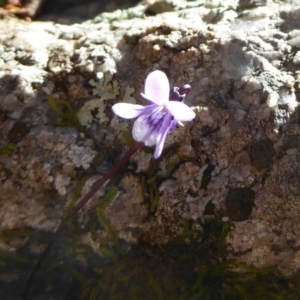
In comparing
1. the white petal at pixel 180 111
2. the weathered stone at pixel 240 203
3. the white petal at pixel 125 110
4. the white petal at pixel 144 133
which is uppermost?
the white petal at pixel 180 111

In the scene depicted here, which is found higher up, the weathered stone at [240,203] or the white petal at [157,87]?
the white petal at [157,87]

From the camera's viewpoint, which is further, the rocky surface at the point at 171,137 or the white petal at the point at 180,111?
the rocky surface at the point at 171,137

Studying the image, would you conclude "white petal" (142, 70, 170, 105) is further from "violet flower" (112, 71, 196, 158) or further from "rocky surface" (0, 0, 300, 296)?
"rocky surface" (0, 0, 300, 296)

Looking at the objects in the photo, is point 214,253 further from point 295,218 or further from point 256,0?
point 256,0

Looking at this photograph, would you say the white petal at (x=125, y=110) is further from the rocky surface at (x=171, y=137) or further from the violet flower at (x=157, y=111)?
the rocky surface at (x=171, y=137)

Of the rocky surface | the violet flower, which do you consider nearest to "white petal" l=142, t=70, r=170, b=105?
the violet flower

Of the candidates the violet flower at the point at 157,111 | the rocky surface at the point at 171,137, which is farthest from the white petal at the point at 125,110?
the rocky surface at the point at 171,137

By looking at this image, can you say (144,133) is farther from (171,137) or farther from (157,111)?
(171,137)

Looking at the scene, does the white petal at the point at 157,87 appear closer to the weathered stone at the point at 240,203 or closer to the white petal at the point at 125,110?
the white petal at the point at 125,110
